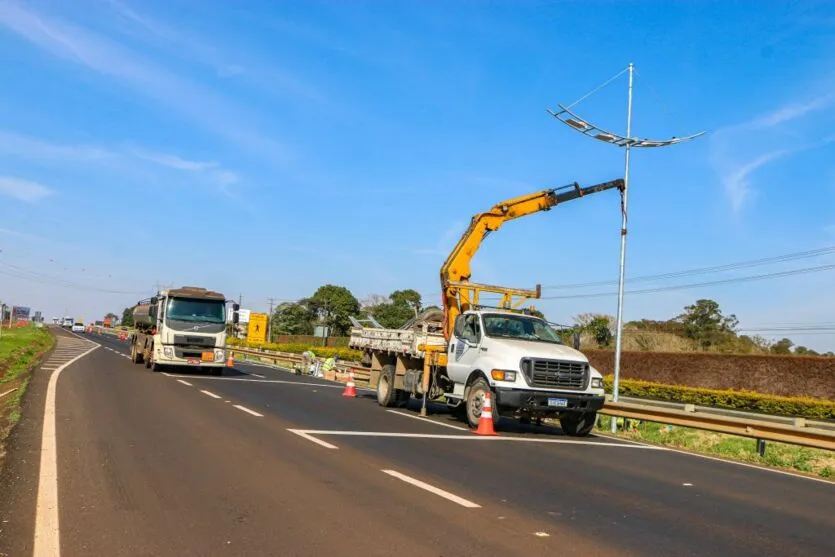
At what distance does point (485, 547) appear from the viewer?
5.52 metres

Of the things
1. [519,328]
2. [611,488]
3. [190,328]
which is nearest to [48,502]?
[611,488]

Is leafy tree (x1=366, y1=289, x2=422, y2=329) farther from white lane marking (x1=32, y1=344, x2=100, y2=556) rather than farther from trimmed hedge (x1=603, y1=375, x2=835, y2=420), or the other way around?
white lane marking (x1=32, y1=344, x2=100, y2=556)

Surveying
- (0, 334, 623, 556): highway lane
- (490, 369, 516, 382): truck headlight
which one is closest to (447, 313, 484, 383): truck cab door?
(490, 369, 516, 382): truck headlight

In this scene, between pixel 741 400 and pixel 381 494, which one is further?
pixel 741 400

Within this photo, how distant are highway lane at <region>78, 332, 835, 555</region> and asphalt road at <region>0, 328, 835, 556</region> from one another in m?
0.03

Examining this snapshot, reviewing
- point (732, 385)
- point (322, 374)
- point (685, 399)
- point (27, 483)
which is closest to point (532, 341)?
point (27, 483)

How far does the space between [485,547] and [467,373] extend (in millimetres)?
9014

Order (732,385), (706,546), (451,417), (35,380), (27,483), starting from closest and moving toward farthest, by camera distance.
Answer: (706,546)
(27,483)
(451,417)
(35,380)
(732,385)

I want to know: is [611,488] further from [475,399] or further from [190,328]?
[190,328]

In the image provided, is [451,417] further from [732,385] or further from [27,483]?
[732,385]

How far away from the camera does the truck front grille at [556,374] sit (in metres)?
13.2

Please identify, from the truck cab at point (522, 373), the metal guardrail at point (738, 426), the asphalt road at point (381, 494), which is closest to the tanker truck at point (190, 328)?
the asphalt road at point (381, 494)

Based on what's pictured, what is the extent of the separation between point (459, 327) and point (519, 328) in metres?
1.30

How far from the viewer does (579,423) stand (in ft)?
47.0
